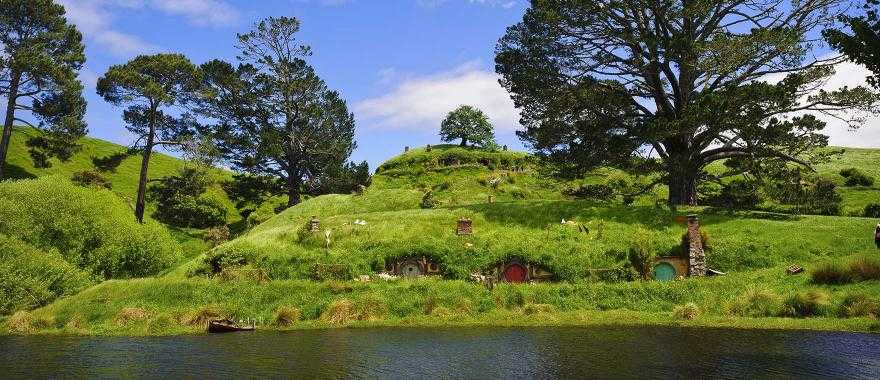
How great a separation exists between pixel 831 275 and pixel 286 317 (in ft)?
104

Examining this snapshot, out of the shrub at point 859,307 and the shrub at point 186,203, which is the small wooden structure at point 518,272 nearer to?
the shrub at point 859,307

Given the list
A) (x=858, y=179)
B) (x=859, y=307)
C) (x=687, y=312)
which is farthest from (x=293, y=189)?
(x=858, y=179)

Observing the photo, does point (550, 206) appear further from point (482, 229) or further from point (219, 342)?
point (219, 342)

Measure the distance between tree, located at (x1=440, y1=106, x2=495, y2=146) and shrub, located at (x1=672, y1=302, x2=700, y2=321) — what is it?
89.7 meters

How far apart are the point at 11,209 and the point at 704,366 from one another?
48.4 metres

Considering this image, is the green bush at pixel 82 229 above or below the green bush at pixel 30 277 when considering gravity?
above

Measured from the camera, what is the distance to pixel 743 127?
52.0 m

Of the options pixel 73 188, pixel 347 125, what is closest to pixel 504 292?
pixel 73 188

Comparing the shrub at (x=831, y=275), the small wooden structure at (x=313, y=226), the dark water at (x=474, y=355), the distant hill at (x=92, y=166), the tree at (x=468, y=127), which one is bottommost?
the dark water at (x=474, y=355)

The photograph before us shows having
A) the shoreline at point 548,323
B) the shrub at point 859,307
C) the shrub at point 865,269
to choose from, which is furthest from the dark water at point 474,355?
the shrub at point 865,269

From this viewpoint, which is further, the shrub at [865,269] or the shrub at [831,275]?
the shrub at [831,275]

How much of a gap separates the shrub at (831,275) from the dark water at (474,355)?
315 inches

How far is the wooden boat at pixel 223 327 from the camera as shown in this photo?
35.6 metres

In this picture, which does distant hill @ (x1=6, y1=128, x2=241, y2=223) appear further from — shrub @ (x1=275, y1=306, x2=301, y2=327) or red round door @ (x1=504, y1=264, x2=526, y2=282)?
red round door @ (x1=504, y1=264, x2=526, y2=282)
